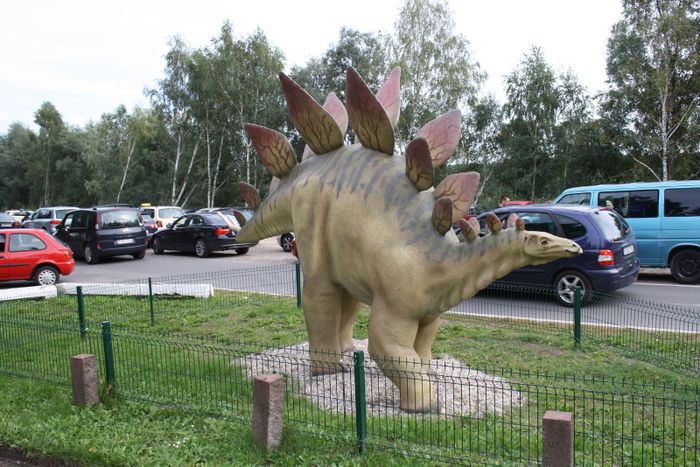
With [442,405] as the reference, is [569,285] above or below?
above

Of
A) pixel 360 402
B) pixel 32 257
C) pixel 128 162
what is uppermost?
pixel 128 162

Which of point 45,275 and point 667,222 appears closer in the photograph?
point 667,222

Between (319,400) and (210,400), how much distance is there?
37.4 inches

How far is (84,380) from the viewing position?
4.86 metres

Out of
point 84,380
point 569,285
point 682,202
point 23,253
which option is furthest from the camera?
point 23,253

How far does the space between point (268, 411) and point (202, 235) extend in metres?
14.4

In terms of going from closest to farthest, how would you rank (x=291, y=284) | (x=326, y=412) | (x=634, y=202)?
(x=326, y=412) < (x=634, y=202) < (x=291, y=284)

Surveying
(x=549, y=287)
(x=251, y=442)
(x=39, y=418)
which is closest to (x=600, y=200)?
(x=549, y=287)

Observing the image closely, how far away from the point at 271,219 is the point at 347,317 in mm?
1343

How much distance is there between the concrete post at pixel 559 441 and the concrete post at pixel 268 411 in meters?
1.80

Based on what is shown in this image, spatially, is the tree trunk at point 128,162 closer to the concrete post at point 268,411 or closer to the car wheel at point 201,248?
the car wheel at point 201,248

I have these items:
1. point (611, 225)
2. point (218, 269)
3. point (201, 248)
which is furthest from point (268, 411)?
point (201, 248)

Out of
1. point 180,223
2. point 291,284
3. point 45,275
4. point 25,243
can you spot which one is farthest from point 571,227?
point 180,223

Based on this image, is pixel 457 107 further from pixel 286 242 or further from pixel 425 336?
pixel 425 336
